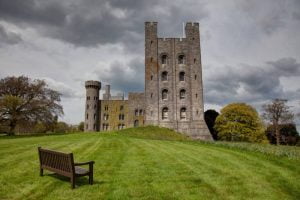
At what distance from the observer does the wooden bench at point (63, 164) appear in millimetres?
7453

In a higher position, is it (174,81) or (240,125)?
(174,81)

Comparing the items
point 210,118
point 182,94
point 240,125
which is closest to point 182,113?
point 182,94

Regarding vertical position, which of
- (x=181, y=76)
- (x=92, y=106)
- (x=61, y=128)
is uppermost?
(x=181, y=76)

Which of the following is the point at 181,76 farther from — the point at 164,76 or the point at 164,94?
the point at 164,94

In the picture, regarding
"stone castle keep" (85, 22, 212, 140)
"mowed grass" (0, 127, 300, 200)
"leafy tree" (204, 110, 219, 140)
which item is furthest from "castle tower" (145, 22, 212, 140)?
"mowed grass" (0, 127, 300, 200)

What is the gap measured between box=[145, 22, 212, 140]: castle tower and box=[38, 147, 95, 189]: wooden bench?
33.9 meters

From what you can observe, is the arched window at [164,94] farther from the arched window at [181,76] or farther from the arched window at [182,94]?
the arched window at [181,76]

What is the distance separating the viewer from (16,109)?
38.9 m

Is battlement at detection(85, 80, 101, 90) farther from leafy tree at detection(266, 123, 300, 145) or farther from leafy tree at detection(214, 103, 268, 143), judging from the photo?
leafy tree at detection(266, 123, 300, 145)

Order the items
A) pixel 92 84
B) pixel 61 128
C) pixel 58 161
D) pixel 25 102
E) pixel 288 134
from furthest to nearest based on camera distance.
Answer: pixel 61 128 → pixel 92 84 → pixel 288 134 → pixel 25 102 → pixel 58 161

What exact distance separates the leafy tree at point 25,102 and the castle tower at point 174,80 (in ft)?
51.8

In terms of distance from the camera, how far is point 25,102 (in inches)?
1566

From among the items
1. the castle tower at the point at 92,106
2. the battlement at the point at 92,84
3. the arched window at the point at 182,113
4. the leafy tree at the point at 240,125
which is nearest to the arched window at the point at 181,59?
the arched window at the point at 182,113

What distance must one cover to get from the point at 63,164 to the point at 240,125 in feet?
148
